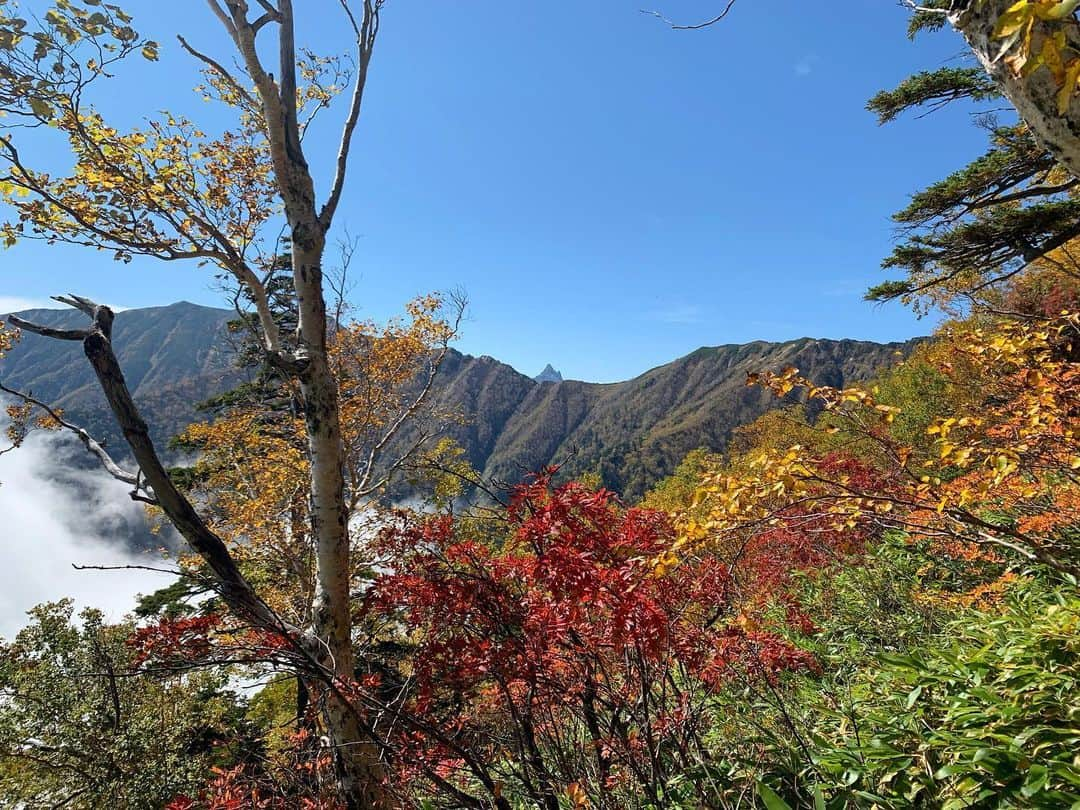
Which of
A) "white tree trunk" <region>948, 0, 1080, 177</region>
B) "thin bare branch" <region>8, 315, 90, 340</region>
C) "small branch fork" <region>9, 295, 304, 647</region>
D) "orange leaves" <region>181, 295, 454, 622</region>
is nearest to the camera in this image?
"white tree trunk" <region>948, 0, 1080, 177</region>

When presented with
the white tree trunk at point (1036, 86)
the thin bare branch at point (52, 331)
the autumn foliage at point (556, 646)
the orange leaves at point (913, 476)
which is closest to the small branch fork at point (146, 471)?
the thin bare branch at point (52, 331)

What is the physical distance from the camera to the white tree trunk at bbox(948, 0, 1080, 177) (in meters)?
1.73

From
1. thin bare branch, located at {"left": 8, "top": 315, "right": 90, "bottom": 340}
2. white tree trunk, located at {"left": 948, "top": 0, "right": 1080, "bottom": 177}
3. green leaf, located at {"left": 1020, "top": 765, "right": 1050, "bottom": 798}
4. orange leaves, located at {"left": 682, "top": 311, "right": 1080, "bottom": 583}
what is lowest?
green leaf, located at {"left": 1020, "top": 765, "right": 1050, "bottom": 798}

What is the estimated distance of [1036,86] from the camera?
1.77 metres

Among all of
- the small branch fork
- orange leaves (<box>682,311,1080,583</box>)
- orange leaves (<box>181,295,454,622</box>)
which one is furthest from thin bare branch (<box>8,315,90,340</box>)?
orange leaves (<box>181,295,454,622</box>)

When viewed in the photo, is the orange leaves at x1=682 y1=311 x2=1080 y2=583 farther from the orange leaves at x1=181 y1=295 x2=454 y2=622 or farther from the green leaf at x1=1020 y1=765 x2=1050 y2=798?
the orange leaves at x1=181 y1=295 x2=454 y2=622

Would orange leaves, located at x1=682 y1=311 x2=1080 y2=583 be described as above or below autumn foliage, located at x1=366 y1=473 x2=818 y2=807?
above

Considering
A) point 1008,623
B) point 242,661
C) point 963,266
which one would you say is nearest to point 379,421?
point 242,661

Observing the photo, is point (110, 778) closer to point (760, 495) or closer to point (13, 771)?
point (13, 771)

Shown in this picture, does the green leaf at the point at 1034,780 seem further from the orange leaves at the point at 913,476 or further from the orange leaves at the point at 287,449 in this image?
the orange leaves at the point at 287,449

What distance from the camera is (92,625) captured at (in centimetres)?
1052

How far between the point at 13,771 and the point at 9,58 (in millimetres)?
14087

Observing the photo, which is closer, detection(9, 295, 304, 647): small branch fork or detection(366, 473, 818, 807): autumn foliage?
detection(9, 295, 304, 647): small branch fork

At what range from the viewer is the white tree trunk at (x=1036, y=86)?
1734 millimetres
